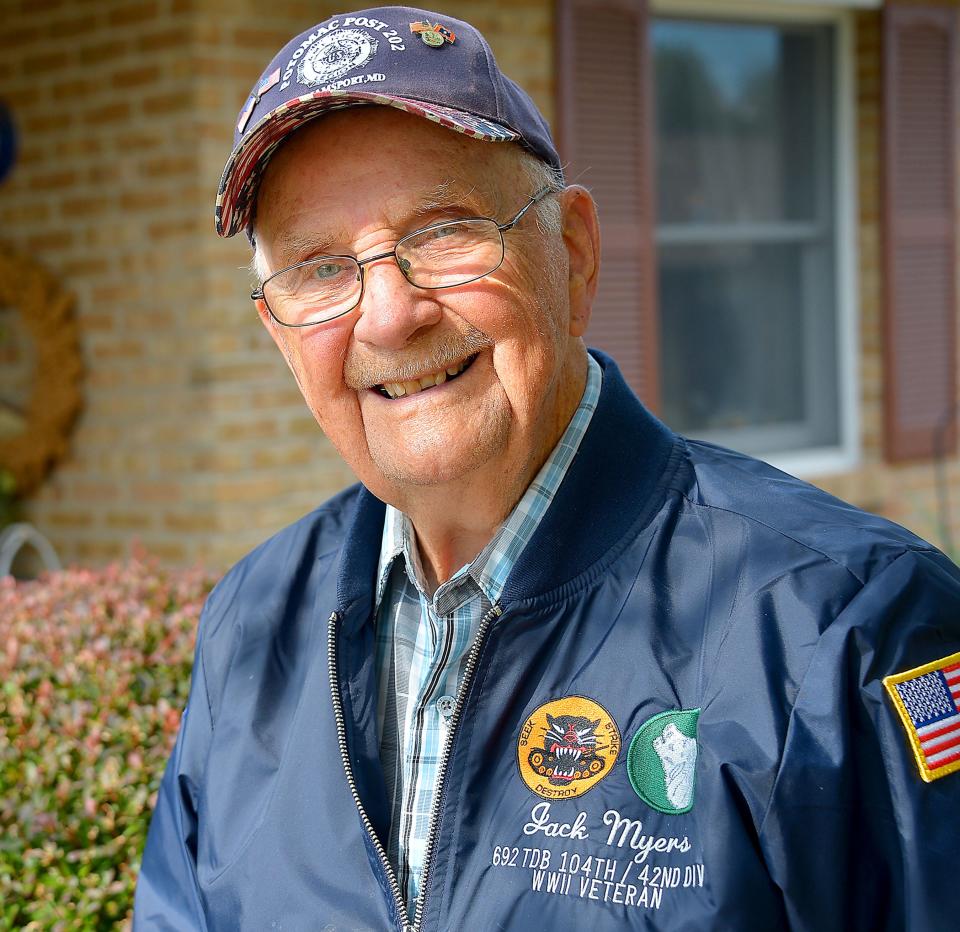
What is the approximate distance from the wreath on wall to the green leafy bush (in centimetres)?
238

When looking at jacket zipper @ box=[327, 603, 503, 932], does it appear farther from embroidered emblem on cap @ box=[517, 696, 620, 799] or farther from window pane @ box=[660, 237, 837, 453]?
window pane @ box=[660, 237, 837, 453]

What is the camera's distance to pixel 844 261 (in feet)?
21.2

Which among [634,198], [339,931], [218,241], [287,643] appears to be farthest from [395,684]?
[634,198]

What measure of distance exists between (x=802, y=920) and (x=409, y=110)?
1.02 metres

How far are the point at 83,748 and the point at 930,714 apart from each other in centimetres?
155

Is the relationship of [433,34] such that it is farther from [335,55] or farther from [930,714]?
[930,714]

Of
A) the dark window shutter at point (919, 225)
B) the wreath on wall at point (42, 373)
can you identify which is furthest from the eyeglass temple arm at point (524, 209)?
the dark window shutter at point (919, 225)

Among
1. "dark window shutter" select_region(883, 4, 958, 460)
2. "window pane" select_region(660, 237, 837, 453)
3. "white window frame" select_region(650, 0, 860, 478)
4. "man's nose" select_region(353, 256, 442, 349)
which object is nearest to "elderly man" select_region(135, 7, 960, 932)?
"man's nose" select_region(353, 256, 442, 349)

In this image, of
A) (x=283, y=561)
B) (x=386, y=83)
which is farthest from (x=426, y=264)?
(x=283, y=561)

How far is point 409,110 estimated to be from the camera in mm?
1686

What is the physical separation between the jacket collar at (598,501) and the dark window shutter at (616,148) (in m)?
3.54

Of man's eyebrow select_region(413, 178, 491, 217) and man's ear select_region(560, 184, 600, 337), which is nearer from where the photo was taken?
man's eyebrow select_region(413, 178, 491, 217)

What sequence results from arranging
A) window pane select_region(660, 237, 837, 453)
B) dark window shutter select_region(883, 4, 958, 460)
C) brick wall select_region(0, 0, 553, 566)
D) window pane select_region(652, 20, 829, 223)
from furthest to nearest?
1. dark window shutter select_region(883, 4, 958, 460)
2. window pane select_region(660, 237, 837, 453)
3. window pane select_region(652, 20, 829, 223)
4. brick wall select_region(0, 0, 553, 566)

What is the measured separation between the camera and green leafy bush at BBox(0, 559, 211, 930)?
2.31 meters
